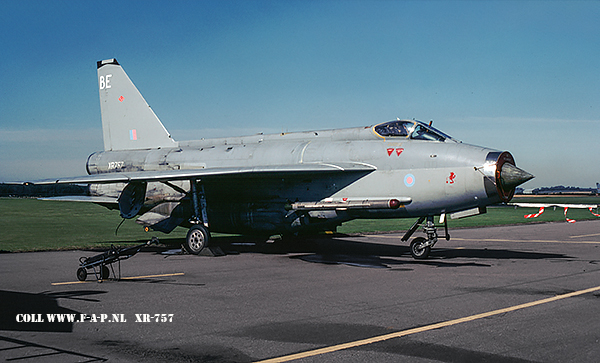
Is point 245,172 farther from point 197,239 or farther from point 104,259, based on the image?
point 104,259

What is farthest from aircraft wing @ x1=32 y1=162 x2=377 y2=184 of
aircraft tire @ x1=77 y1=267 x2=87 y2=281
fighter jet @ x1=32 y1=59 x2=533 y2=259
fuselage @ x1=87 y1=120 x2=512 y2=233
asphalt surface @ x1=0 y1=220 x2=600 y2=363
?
aircraft tire @ x1=77 y1=267 x2=87 y2=281

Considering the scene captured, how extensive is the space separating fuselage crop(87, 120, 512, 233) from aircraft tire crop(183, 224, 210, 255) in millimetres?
1207

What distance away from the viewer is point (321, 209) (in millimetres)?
14578

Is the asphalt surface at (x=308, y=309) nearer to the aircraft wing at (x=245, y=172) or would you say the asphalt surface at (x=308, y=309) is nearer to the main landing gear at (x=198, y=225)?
the main landing gear at (x=198, y=225)

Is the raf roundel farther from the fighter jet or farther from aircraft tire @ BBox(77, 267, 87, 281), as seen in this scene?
aircraft tire @ BBox(77, 267, 87, 281)

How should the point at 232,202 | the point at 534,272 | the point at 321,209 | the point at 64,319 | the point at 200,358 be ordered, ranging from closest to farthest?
the point at 200,358 < the point at 64,319 < the point at 534,272 < the point at 321,209 < the point at 232,202

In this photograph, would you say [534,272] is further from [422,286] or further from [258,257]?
[258,257]

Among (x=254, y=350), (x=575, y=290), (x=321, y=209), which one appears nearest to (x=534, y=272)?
(x=575, y=290)

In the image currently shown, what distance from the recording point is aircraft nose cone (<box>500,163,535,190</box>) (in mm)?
12445

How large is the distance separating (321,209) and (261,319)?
762 cm

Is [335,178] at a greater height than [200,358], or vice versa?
[335,178]

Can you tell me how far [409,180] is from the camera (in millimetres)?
13750

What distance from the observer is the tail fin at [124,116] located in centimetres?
1994

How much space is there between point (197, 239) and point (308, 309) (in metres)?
8.44
